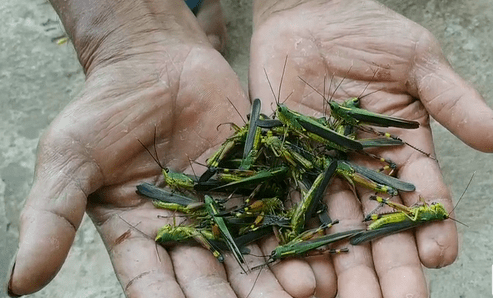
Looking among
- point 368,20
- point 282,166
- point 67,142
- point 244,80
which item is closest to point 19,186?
point 244,80

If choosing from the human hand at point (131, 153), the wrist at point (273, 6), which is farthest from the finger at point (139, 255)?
the wrist at point (273, 6)

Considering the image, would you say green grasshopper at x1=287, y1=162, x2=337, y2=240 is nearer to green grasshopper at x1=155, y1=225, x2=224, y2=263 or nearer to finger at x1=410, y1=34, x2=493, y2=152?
green grasshopper at x1=155, y1=225, x2=224, y2=263

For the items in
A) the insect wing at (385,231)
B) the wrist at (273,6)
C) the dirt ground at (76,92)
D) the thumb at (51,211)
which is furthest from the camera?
the dirt ground at (76,92)

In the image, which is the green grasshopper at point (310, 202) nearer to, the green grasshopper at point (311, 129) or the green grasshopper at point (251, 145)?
the green grasshopper at point (311, 129)

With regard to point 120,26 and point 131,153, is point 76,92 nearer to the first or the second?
point 120,26

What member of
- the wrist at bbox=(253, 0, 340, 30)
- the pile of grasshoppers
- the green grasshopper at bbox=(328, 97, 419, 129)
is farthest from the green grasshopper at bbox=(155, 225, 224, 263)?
the wrist at bbox=(253, 0, 340, 30)

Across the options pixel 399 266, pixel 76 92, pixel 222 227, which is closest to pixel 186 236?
pixel 222 227

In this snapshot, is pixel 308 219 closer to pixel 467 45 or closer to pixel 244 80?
pixel 244 80
